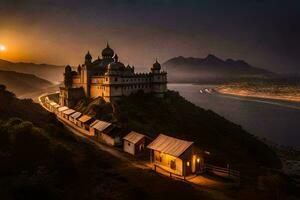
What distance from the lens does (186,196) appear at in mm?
27188

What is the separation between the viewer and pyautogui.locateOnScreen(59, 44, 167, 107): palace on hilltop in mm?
70812

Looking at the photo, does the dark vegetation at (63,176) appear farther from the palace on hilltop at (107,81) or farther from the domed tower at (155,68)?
the domed tower at (155,68)

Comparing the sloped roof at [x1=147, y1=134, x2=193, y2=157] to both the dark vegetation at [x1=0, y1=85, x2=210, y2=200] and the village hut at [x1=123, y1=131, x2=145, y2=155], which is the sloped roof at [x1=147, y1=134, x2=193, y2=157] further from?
the village hut at [x1=123, y1=131, x2=145, y2=155]

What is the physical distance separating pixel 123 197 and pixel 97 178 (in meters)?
5.71

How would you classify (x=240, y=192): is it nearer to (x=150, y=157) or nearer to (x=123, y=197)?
(x=123, y=197)

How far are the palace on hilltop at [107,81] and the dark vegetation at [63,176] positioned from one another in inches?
1312

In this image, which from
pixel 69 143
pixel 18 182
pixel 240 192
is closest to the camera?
pixel 18 182

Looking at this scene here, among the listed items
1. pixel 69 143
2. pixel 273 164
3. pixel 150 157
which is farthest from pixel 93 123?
pixel 273 164

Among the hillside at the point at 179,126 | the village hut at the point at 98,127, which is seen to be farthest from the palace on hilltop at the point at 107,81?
the village hut at the point at 98,127

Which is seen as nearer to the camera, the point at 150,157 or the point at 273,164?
the point at 150,157

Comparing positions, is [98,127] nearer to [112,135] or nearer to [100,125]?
[100,125]

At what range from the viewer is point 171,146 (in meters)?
36.2

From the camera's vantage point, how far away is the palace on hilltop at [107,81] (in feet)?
232

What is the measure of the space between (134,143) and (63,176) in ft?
50.5
